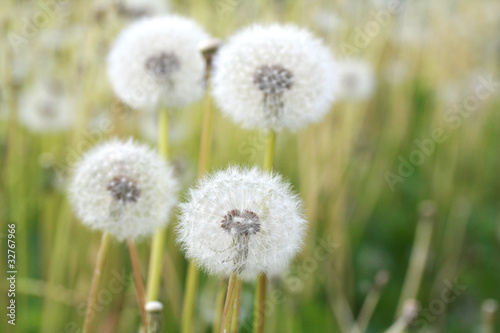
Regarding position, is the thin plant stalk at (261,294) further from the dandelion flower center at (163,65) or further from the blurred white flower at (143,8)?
the blurred white flower at (143,8)

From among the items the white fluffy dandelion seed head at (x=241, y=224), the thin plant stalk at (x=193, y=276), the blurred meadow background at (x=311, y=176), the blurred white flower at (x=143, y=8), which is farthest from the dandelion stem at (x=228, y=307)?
the blurred white flower at (x=143, y=8)

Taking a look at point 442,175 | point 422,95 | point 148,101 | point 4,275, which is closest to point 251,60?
point 148,101

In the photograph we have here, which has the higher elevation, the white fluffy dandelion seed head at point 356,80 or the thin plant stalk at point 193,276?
the white fluffy dandelion seed head at point 356,80

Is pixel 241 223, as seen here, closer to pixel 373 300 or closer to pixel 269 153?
pixel 269 153

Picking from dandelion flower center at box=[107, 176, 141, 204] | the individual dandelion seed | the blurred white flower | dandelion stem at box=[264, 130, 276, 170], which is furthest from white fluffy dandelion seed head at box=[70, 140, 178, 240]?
the individual dandelion seed

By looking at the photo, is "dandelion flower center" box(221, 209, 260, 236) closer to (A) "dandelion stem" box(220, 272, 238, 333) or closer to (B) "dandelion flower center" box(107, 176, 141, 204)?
(A) "dandelion stem" box(220, 272, 238, 333)
